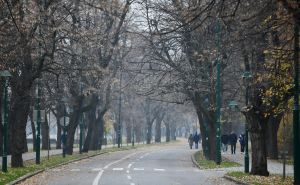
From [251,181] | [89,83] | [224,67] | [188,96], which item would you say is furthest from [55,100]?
[251,181]

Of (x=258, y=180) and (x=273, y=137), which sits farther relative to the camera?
(x=273, y=137)

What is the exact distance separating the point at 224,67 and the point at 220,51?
11278 mm

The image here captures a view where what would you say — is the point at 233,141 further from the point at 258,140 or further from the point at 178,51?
the point at 258,140

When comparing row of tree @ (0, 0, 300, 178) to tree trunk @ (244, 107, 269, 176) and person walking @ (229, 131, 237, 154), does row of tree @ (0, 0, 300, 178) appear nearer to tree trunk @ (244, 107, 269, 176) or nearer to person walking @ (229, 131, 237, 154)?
tree trunk @ (244, 107, 269, 176)

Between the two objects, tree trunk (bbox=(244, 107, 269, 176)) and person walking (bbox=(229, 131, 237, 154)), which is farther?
person walking (bbox=(229, 131, 237, 154))

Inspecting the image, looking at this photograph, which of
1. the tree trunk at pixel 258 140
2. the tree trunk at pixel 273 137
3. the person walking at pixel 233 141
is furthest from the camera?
the person walking at pixel 233 141

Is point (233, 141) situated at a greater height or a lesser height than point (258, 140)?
lesser

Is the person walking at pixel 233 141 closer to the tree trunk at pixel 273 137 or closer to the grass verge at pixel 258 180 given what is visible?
the tree trunk at pixel 273 137

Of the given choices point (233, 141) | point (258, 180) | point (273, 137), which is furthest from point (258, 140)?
point (233, 141)

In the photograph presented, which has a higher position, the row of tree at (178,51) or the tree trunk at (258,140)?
the row of tree at (178,51)

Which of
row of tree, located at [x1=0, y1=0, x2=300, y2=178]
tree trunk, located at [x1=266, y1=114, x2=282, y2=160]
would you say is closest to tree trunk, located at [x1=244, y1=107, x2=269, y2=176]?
row of tree, located at [x1=0, y1=0, x2=300, y2=178]

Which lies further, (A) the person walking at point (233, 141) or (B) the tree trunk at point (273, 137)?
(A) the person walking at point (233, 141)

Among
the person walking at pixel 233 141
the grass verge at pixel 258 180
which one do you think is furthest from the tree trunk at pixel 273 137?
the grass verge at pixel 258 180

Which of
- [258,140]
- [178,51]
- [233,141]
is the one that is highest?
[178,51]
